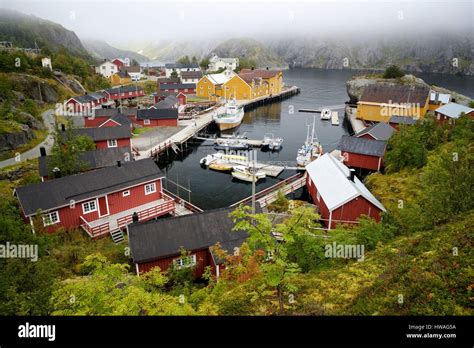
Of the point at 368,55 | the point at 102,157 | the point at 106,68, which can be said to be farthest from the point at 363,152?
the point at 368,55

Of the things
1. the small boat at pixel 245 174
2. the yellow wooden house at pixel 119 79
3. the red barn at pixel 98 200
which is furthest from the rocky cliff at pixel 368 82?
the yellow wooden house at pixel 119 79

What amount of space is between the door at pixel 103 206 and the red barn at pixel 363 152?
22.3 metres

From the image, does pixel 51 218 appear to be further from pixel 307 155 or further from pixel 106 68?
pixel 106 68

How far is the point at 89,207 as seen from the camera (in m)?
20.7

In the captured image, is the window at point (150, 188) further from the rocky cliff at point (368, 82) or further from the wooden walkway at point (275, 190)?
the rocky cliff at point (368, 82)

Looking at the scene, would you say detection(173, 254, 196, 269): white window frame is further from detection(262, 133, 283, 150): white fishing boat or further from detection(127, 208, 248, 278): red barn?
detection(262, 133, 283, 150): white fishing boat

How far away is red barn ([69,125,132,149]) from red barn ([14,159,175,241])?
44.7 feet

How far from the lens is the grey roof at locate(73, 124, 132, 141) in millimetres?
34938

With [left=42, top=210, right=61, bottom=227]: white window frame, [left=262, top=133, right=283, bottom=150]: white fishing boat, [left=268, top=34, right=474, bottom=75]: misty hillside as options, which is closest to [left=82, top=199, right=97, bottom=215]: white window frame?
[left=42, top=210, right=61, bottom=227]: white window frame

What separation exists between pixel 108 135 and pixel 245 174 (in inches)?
639

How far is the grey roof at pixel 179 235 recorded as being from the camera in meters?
15.1

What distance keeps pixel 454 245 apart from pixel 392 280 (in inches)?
72.7
